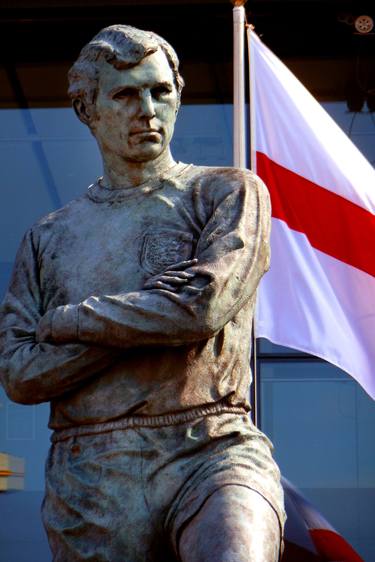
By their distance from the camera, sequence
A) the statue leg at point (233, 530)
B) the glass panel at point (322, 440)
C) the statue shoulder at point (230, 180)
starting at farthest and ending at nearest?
the glass panel at point (322, 440) < the statue shoulder at point (230, 180) < the statue leg at point (233, 530)

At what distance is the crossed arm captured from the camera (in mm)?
7320

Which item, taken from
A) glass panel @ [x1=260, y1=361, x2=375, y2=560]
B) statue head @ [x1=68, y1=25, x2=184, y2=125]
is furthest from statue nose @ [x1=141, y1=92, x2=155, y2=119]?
glass panel @ [x1=260, y1=361, x2=375, y2=560]

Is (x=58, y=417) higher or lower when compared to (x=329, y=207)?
higher

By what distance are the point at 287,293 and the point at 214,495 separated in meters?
4.99

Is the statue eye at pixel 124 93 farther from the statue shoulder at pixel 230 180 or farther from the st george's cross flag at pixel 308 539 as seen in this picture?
the st george's cross flag at pixel 308 539

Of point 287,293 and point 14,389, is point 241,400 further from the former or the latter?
point 287,293

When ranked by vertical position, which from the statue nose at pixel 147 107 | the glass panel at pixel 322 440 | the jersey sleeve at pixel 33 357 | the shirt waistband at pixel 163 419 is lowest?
the glass panel at pixel 322 440

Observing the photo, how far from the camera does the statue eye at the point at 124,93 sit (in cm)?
777

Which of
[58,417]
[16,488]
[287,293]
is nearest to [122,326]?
[58,417]

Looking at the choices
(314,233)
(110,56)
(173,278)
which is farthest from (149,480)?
(314,233)

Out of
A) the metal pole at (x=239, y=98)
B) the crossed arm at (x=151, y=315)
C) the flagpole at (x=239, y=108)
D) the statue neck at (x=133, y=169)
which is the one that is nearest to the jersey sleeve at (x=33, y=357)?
the crossed arm at (x=151, y=315)

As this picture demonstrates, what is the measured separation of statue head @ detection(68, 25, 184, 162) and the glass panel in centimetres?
730

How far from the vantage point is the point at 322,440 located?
15211 millimetres

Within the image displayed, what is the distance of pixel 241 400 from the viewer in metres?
7.52
